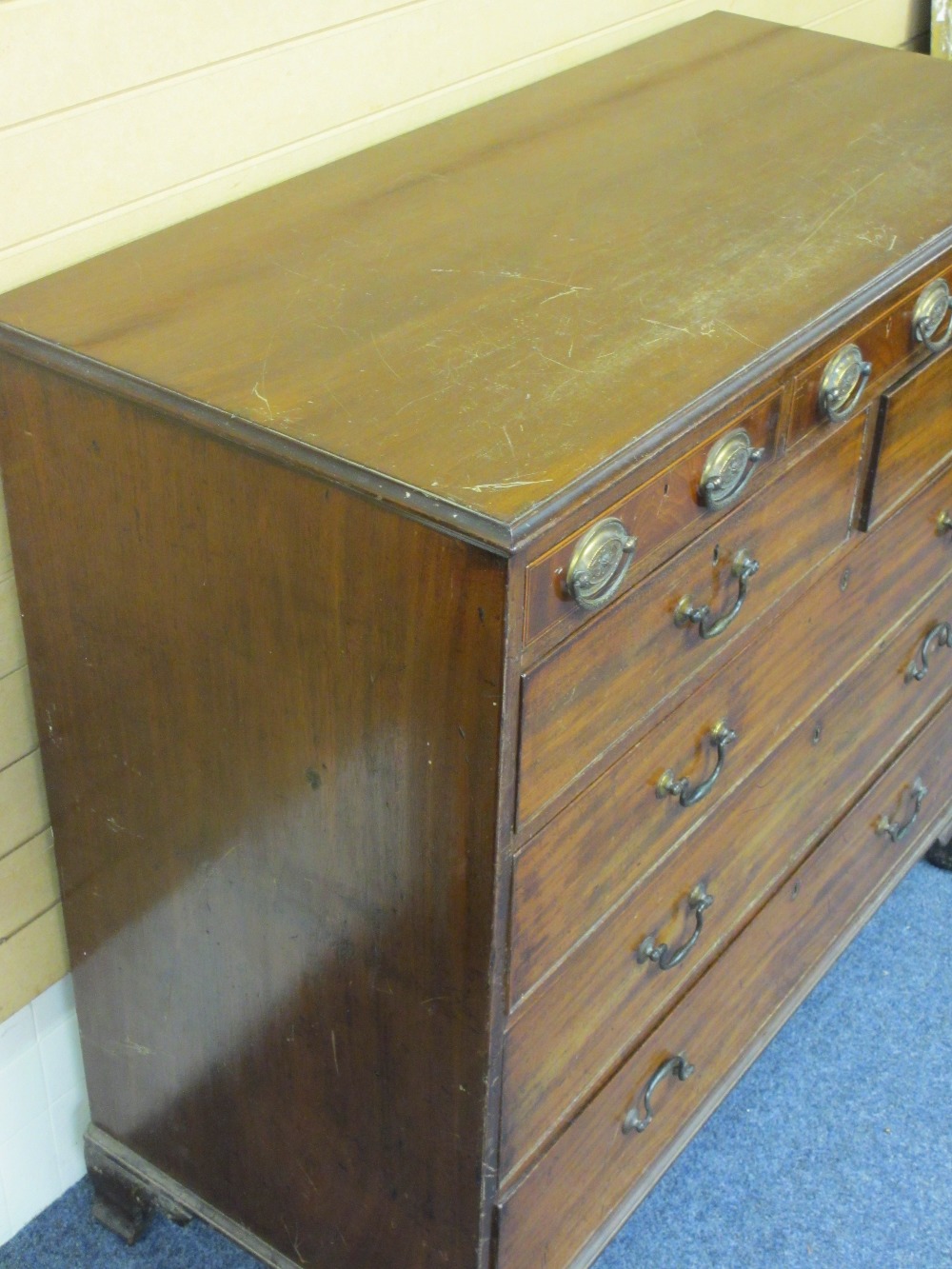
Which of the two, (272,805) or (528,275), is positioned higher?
(528,275)

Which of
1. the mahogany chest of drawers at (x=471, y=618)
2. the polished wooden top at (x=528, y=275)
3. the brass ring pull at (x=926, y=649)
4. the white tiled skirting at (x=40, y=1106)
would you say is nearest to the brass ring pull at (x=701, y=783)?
the mahogany chest of drawers at (x=471, y=618)

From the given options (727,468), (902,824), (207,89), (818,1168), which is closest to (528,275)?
(727,468)

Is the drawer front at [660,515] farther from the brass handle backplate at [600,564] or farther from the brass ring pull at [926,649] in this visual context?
the brass ring pull at [926,649]

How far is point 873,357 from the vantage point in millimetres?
1368

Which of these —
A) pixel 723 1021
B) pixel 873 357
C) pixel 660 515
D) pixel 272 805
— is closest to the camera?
pixel 660 515

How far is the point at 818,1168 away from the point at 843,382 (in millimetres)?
1051

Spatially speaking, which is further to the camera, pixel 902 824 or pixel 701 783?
pixel 902 824

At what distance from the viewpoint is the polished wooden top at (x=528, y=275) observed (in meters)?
1.06

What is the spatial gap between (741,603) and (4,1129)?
3.33 ft

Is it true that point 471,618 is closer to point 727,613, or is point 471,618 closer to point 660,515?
point 660,515

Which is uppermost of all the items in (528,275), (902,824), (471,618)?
(528,275)

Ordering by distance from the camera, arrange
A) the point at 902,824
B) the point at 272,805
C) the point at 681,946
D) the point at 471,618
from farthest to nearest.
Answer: the point at 902,824 < the point at 681,946 < the point at 272,805 < the point at 471,618

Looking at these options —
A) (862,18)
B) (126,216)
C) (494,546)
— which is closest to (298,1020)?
(494,546)

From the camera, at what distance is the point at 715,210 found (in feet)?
4.61
